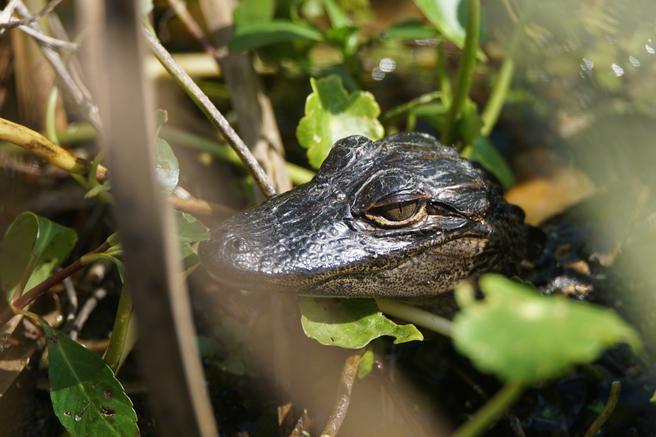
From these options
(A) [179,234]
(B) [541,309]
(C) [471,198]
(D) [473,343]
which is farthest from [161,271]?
(C) [471,198]

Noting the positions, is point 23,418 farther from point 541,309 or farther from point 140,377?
point 541,309

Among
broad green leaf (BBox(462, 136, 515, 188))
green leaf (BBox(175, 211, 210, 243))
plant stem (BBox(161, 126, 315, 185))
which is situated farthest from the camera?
plant stem (BBox(161, 126, 315, 185))

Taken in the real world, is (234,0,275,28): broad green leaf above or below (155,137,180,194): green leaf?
below

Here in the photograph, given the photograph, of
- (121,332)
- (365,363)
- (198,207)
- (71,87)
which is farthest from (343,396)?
(71,87)

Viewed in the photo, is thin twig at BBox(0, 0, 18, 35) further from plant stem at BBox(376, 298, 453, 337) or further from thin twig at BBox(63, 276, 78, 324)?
plant stem at BBox(376, 298, 453, 337)

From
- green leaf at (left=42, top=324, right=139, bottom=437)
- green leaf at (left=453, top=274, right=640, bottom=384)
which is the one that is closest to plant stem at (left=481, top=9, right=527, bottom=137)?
green leaf at (left=42, top=324, right=139, bottom=437)

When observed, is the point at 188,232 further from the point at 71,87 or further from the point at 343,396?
the point at 71,87
